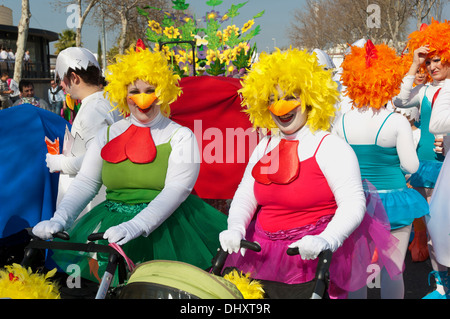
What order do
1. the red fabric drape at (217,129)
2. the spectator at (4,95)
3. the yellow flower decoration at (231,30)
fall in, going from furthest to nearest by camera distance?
the spectator at (4,95) → the yellow flower decoration at (231,30) → the red fabric drape at (217,129)

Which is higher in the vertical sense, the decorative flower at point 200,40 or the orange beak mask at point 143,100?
the decorative flower at point 200,40

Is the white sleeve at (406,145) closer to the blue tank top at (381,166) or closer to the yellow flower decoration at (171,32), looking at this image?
the blue tank top at (381,166)

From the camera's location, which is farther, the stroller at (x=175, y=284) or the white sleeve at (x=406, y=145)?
the white sleeve at (x=406, y=145)

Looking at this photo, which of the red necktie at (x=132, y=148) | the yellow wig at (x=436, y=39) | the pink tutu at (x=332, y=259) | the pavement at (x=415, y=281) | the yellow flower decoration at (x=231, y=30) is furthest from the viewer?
the yellow flower decoration at (x=231, y=30)

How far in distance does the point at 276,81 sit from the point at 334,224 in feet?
2.54

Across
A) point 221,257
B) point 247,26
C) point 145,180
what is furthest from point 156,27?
A: point 221,257

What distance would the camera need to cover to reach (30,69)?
32406 mm

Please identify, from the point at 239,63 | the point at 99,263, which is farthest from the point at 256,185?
the point at 239,63

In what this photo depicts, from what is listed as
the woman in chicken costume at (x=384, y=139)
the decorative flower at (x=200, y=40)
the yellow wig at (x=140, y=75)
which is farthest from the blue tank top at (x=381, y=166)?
the decorative flower at (x=200, y=40)

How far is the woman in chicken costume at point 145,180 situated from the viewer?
2877 millimetres

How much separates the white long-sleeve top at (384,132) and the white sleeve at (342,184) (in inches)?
43.4

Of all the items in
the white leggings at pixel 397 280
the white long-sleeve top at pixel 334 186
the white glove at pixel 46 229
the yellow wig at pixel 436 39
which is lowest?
the white leggings at pixel 397 280

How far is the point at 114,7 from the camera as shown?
33.1 metres

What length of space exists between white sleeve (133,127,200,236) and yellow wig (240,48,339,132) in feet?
1.68
